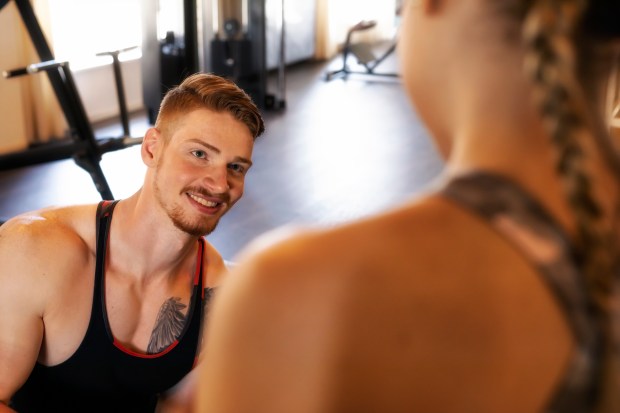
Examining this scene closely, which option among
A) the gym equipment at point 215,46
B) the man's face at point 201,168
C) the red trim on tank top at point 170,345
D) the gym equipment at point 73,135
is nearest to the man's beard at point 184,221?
the man's face at point 201,168

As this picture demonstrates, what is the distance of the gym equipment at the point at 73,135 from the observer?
11.1 feet

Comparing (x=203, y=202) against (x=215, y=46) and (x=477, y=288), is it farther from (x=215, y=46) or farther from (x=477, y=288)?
(x=215, y=46)

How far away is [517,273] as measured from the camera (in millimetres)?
464

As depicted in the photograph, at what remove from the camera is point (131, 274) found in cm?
178

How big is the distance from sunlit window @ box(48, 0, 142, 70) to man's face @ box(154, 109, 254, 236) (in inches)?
163

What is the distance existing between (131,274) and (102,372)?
23 centimetres

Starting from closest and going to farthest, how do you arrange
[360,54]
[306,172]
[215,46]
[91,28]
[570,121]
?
[570,121]
[306,172]
[91,28]
[215,46]
[360,54]

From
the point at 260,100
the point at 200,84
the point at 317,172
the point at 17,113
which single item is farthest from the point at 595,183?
the point at 260,100

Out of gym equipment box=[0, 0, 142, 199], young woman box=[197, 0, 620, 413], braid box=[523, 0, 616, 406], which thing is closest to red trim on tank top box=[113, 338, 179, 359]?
young woman box=[197, 0, 620, 413]

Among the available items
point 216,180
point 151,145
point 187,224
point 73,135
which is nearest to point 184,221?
point 187,224

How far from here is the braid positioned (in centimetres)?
44

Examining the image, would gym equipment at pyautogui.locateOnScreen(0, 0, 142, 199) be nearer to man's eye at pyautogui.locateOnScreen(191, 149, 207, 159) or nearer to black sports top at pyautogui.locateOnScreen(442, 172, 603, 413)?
man's eye at pyautogui.locateOnScreen(191, 149, 207, 159)

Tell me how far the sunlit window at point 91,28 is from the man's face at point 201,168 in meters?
4.14

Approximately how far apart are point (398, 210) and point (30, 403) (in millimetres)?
1432
